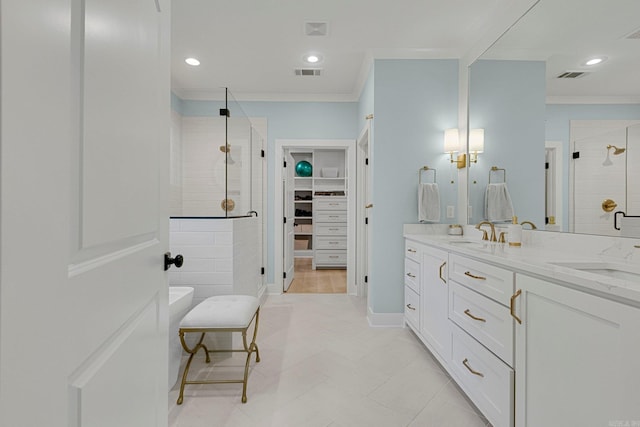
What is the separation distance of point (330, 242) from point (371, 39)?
3.78 metres

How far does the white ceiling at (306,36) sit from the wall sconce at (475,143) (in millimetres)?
801

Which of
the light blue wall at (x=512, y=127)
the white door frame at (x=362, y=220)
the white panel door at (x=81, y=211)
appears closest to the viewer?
the white panel door at (x=81, y=211)

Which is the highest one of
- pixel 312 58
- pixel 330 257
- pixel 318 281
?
pixel 312 58

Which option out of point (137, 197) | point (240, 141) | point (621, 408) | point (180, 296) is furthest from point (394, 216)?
point (137, 197)

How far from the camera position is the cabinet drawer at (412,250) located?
2526mm

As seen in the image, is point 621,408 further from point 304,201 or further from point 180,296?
point 304,201

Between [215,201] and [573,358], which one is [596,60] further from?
[215,201]

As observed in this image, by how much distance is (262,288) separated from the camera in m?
3.78

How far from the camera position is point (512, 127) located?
2.16m

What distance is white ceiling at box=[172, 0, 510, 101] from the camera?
7.51 feet

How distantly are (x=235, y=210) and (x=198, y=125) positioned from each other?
100cm

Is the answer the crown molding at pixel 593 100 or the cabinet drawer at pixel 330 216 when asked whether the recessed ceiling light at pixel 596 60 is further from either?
the cabinet drawer at pixel 330 216

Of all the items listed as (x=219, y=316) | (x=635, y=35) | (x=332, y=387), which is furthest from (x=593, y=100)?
(x=219, y=316)

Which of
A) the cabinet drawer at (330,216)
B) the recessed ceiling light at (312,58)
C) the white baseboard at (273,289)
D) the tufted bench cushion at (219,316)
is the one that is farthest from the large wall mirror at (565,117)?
the cabinet drawer at (330,216)
